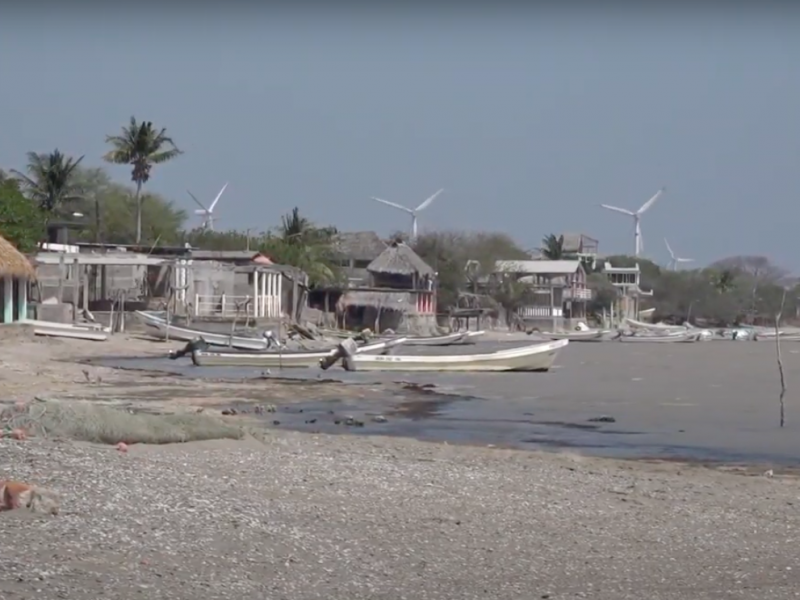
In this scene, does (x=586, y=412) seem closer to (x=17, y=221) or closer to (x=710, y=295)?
(x=17, y=221)

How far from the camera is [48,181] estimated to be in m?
65.3

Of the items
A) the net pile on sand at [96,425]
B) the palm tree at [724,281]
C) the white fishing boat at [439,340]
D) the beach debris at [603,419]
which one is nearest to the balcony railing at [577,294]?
the palm tree at [724,281]

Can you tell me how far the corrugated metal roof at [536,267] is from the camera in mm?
97438

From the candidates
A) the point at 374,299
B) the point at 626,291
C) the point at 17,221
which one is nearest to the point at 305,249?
the point at 374,299

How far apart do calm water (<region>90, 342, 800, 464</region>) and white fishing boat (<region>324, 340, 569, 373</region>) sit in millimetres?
390

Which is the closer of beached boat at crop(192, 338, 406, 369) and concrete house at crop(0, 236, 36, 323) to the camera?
concrete house at crop(0, 236, 36, 323)

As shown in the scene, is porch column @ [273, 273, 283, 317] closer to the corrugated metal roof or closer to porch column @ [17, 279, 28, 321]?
porch column @ [17, 279, 28, 321]

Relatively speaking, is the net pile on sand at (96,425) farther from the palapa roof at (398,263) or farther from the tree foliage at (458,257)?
the tree foliage at (458,257)

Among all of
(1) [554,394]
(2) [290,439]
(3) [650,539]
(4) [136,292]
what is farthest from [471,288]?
(3) [650,539]

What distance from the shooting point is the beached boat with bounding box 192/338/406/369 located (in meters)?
37.8

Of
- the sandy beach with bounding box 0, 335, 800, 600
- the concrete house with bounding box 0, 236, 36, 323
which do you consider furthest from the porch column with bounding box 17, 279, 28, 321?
the sandy beach with bounding box 0, 335, 800, 600

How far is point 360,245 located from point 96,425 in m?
75.9

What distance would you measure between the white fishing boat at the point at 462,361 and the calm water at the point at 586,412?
1.28 feet

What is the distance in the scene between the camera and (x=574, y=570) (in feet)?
29.8
